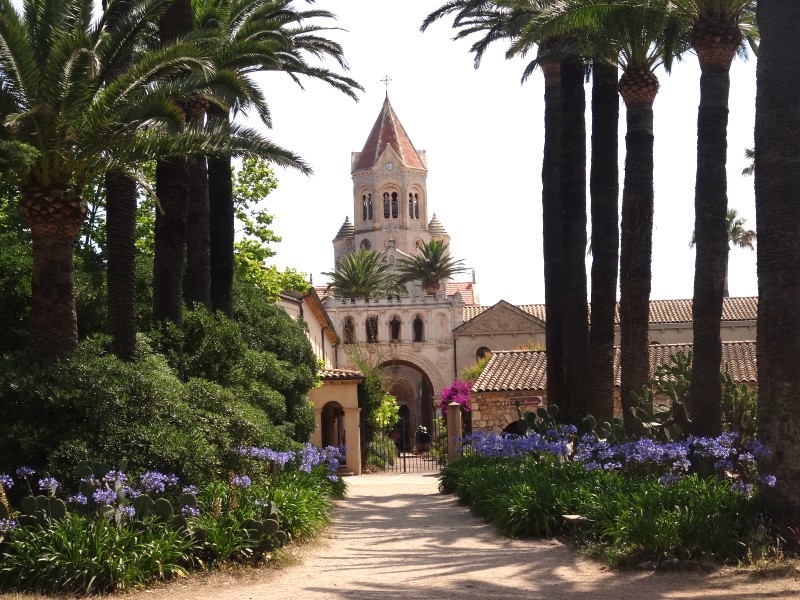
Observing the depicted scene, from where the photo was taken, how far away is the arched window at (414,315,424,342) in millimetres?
66081

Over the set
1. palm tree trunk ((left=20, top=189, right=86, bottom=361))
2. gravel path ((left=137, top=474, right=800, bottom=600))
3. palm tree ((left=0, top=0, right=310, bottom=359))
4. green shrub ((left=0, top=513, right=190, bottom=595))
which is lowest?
gravel path ((left=137, top=474, right=800, bottom=600))

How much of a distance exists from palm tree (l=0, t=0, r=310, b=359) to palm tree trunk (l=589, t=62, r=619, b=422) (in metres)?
8.42

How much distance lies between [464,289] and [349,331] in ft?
60.3

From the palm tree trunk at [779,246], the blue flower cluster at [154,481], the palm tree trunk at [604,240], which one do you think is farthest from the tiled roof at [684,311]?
the blue flower cluster at [154,481]

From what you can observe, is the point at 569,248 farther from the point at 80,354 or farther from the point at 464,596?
the point at 464,596

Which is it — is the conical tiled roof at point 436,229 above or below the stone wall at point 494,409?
above

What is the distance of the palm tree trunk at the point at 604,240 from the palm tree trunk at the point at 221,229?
7.10m

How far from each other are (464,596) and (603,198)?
11477mm

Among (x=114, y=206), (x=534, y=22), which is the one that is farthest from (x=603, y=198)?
(x=114, y=206)

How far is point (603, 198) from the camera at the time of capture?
19.1 meters

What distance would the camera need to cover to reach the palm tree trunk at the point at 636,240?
18.0 meters

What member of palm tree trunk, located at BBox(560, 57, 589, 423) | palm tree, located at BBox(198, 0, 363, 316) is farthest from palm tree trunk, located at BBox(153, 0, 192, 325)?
palm tree trunk, located at BBox(560, 57, 589, 423)

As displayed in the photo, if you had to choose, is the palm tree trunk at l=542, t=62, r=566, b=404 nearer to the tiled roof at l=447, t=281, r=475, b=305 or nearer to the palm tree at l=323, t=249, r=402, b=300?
the palm tree at l=323, t=249, r=402, b=300

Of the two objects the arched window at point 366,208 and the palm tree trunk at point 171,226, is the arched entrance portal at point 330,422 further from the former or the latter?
the arched window at point 366,208
